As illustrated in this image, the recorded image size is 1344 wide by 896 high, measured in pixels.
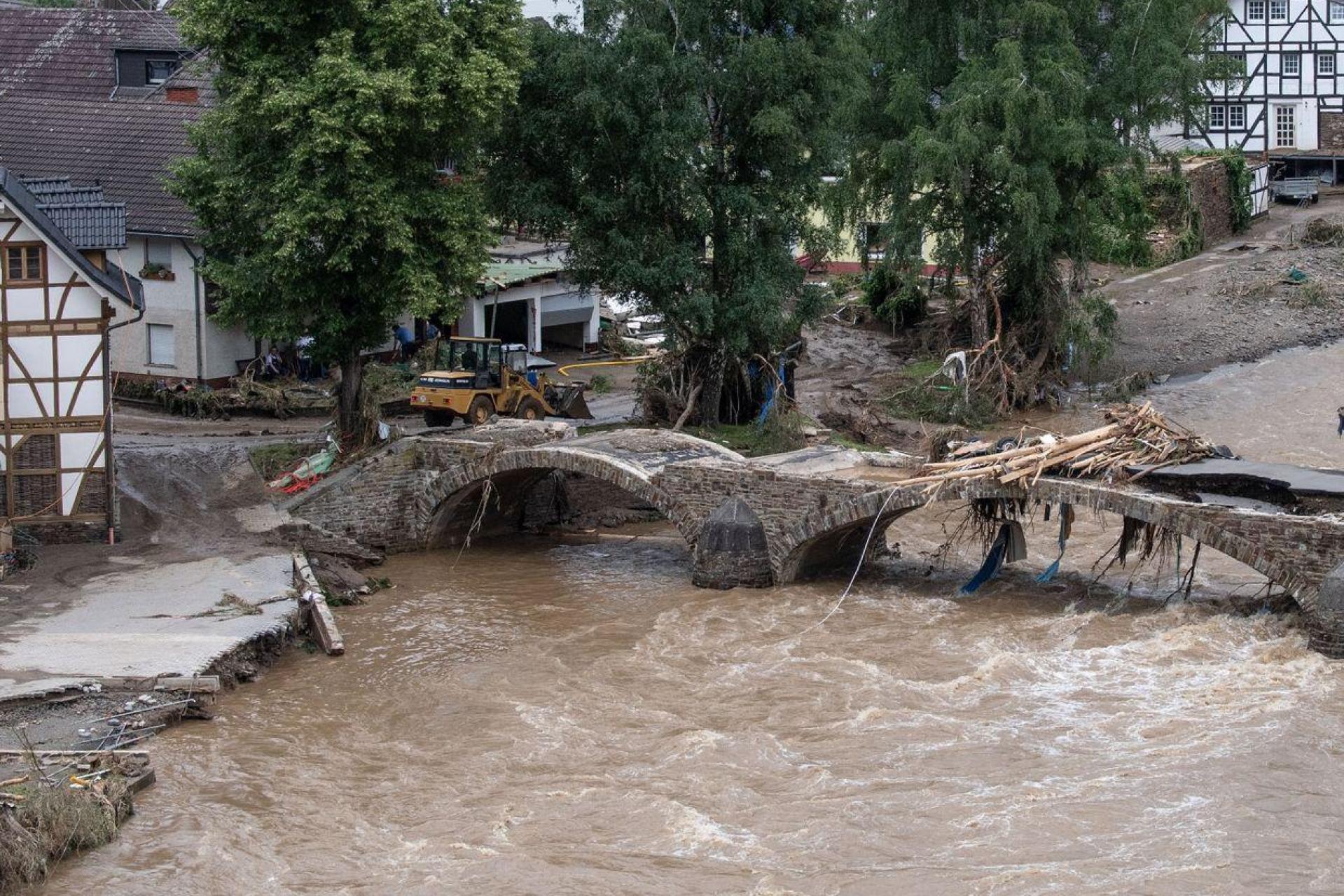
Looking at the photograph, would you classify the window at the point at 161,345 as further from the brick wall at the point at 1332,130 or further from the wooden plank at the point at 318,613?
the brick wall at the point at 1332,130

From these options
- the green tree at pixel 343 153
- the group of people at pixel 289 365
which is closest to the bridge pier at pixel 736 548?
the green tree at pixel 343 153

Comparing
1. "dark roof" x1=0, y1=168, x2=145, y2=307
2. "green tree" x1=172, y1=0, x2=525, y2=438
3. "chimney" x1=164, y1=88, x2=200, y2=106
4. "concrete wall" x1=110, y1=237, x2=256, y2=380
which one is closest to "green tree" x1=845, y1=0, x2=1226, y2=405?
"green tree" x1=172, y1=0, x2=525, y2=438

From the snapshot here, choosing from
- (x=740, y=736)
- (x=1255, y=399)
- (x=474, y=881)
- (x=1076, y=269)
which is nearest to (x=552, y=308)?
(x=1076, y=269)

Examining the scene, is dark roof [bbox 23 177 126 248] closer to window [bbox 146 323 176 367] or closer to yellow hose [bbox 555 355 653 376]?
window [bbox 146 323 176 367]

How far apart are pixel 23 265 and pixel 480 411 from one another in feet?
31.2

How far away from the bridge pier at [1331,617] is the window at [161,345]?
83.6ft

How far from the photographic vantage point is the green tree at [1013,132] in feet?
119

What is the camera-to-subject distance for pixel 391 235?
29.5m

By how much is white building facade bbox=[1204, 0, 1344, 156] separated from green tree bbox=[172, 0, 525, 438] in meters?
34.0

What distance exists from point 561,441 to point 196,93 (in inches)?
755

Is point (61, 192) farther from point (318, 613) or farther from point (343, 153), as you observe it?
point (318, 613)

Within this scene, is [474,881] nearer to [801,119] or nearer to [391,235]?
[391,235]

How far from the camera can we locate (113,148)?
38.0 m

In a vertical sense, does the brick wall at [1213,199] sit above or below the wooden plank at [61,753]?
above
